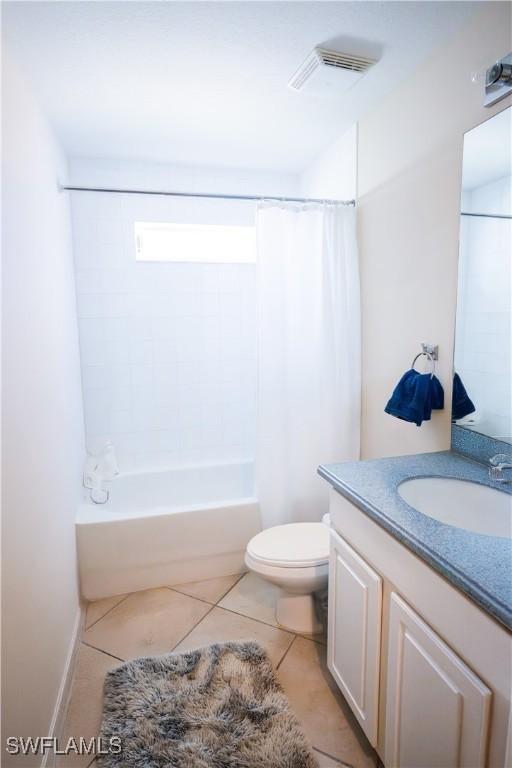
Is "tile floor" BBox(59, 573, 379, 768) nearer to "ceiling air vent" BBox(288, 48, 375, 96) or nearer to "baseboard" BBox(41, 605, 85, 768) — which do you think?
"baseboard" BBox(41, 605, 85, 768)

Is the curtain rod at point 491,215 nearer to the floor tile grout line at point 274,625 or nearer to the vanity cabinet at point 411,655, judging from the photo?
the vanity cabinet at point 411,655

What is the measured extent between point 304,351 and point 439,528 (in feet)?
4.59

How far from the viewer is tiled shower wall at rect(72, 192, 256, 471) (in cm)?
288

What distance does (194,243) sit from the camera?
120 inches

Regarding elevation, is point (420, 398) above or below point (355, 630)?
above

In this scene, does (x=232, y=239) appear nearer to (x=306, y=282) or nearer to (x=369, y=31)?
(x=306, y=282)

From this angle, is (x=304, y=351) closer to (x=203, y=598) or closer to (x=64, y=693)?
(x=203, y=598)

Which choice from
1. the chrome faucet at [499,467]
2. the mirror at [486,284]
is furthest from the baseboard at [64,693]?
the mirror at [486,284]

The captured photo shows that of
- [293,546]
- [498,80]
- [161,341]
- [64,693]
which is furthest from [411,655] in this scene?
[161,341]

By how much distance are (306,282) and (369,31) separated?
1084 mm

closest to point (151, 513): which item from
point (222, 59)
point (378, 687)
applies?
point (378, 687)

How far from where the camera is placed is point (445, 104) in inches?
65.7

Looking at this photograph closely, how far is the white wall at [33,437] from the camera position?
1245mm

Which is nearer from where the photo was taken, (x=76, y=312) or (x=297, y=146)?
(x=297, y=146)
